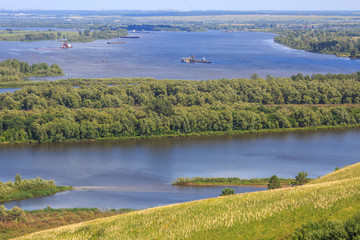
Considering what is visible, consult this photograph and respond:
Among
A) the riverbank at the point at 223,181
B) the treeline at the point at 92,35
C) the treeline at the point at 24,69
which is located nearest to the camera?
the riverbank at the point at 223,181

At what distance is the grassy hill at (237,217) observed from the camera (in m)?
7.42

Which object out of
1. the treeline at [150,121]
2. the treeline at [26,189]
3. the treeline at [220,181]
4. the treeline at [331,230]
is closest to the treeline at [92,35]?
the treeline at [150,121]

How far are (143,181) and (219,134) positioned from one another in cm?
668

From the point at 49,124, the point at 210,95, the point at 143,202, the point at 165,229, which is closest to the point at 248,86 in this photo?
the point at 210,95

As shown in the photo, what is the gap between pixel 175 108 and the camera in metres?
23.4

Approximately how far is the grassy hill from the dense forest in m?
12.2

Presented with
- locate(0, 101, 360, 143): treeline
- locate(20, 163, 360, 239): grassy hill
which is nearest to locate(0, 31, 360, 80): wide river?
locate(0, 101, 360, 143): treeline

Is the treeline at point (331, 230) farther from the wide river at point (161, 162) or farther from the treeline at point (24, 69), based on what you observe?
the treeline at point (24, 69)

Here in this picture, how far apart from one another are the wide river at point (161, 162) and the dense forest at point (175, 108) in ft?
2.48

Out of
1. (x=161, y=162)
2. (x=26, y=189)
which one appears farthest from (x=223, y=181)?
(x=26, y=189)

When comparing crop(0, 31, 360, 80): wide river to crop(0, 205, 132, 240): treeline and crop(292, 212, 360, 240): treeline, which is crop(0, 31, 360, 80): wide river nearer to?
crop(0, 205, 132, 240): treeline

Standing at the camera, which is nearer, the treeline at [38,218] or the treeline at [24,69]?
the treeline at [38,218]

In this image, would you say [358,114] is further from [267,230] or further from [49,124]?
[267,230]

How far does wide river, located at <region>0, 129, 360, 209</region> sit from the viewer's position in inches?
584
